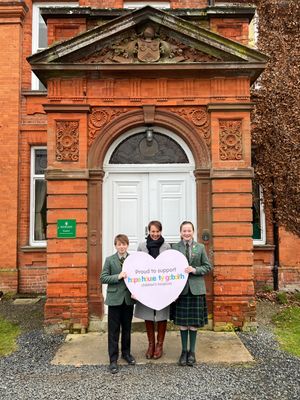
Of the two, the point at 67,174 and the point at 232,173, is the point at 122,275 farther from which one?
the point at 232,173

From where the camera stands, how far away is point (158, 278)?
5.27 meters

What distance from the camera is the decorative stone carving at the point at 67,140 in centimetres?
698

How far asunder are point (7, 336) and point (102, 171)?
10.8 ft

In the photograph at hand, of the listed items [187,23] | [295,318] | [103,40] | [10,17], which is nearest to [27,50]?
[10,17]

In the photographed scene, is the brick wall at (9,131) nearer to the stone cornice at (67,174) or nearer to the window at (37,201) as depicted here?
the window at (37,201)

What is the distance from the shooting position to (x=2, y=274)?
33.1 feet

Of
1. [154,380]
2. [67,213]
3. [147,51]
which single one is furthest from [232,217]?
[147,51]

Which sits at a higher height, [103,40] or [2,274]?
[103,40]

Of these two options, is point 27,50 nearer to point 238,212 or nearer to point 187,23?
point 187,23

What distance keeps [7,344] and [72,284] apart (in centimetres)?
137

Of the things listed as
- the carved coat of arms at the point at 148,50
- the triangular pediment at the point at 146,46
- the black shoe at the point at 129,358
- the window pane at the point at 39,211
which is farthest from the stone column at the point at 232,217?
the window pane at the point at 39,211

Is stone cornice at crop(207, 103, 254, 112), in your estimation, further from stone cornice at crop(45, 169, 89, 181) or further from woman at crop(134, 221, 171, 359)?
woman at crop(134, 221, 171, 359)

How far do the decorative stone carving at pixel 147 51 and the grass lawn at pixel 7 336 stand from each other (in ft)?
16.1

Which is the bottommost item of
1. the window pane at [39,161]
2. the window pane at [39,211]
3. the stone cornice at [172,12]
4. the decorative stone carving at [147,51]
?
the window pane at [39,211]
